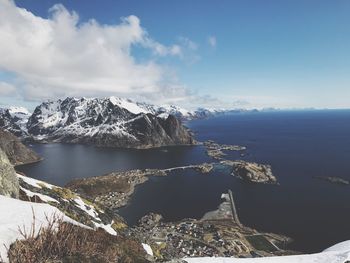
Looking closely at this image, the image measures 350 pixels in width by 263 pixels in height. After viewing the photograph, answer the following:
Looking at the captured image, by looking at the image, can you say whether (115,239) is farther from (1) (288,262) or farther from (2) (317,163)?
(2) (317,163)

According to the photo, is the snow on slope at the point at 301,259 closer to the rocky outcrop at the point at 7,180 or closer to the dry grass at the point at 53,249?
the dry grass at the point at 53,249

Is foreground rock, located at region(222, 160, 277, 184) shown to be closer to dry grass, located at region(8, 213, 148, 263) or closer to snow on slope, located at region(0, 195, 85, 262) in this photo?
snow on slope, located at region(0, 195, 85, 262)

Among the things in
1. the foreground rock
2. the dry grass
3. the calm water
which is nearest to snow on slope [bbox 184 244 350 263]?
the dry grass

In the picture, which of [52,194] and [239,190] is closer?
[52,194]

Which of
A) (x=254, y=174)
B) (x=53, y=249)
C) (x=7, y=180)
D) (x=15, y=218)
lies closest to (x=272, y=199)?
(x=254, y=174)

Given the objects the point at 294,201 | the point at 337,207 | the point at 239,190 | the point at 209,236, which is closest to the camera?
the point at 209,236

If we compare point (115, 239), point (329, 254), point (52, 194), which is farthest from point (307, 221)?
point (115, 239)

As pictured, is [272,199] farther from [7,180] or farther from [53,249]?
[53,249]
